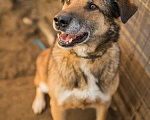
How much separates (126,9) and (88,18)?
1.28ft

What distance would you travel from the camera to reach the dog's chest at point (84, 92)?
2.70 m

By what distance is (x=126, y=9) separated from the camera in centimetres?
230

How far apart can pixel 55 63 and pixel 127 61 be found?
1223mm

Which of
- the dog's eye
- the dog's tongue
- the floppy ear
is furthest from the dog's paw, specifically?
the floppy ear

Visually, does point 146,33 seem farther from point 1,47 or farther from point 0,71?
point 1,47

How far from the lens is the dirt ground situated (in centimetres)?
363

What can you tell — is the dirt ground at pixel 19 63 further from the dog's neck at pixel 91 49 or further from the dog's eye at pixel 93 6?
the dog's eye at pixel 93 6

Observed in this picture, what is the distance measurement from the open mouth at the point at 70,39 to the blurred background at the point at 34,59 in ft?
3.34

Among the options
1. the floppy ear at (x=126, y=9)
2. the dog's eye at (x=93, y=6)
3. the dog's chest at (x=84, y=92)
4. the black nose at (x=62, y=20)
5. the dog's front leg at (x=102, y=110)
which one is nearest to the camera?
the black nose at (x=62, y=20)

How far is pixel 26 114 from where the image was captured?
3602mm

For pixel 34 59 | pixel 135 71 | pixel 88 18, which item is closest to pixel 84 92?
pixel 88 18

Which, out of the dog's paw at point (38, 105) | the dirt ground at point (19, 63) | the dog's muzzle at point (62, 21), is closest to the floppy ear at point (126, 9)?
the dog's muzzle at point (62, 21)

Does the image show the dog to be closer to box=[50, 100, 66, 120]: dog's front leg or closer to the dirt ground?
box=[50, 100, 66, 120]: dog's front leg

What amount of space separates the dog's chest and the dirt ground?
0.93 m
